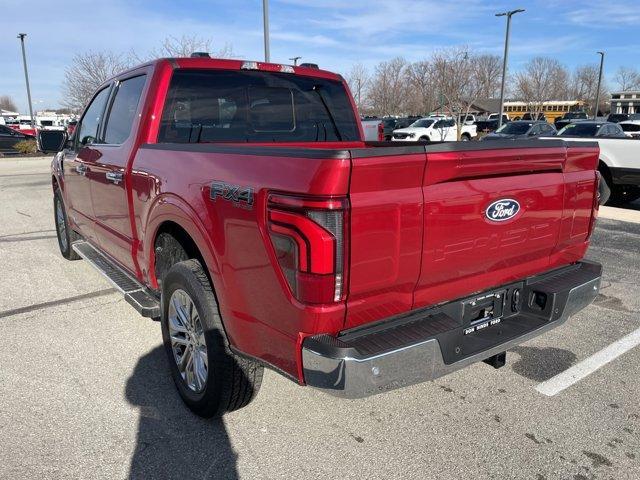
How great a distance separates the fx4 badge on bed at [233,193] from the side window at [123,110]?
156cm

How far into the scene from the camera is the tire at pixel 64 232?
6.01 m

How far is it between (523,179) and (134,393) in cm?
264

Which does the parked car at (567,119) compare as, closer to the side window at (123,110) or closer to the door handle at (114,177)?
the side window at (123,110)

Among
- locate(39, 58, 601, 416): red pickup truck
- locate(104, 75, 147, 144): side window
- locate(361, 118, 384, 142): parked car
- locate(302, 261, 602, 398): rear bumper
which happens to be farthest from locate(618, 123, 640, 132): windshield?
locate(104, 75, 147, 144): side window

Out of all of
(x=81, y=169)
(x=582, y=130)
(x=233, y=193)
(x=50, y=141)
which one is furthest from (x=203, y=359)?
(x=582, y=130)

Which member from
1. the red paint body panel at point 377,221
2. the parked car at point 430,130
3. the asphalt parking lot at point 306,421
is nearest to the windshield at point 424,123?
the parked car at point 430,130

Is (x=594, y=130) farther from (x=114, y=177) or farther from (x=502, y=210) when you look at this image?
(x=114, y=177)

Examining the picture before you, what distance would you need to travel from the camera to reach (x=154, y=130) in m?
3.51

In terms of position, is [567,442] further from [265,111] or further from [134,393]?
[265,111]

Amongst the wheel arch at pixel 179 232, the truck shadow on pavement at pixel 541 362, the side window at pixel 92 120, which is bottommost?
the truck shadow on pavement at pixel 541 362

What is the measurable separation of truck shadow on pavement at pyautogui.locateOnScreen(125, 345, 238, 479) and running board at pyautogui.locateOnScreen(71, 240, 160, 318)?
497 millimetres

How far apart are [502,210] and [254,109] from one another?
2.15m

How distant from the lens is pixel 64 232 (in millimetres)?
6254

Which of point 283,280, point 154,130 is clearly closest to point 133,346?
point 154,130
